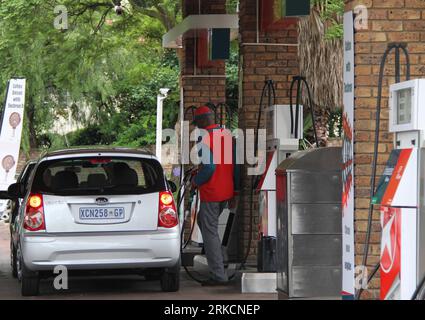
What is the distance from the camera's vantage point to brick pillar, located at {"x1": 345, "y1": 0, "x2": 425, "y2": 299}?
9281mm

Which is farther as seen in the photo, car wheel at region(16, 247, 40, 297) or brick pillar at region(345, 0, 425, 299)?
car wheel at region(16, 247, 40, 297)

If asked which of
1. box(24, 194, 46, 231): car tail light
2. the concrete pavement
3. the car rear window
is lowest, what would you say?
the concrete pavement

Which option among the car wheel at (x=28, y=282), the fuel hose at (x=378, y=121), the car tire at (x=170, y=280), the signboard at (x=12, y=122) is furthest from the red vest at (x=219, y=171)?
the signboard at (x=12, y=122)

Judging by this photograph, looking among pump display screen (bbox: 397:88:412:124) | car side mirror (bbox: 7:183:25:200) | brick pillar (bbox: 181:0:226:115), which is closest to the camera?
pump display screen (bbox: 397:88:412:124)

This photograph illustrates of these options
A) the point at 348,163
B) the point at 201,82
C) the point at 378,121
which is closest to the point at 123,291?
the point at 348,163

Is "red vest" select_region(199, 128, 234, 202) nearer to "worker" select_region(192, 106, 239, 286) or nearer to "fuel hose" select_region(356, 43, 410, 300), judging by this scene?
"worker" select_region(192, 106, 239, 286)

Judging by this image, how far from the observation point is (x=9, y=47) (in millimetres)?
33969

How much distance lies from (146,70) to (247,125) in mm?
28306

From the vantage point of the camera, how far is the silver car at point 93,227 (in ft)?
39.0

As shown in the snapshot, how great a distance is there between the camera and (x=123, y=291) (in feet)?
42.2

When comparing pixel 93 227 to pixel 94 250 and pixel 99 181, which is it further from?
pixel 99 181

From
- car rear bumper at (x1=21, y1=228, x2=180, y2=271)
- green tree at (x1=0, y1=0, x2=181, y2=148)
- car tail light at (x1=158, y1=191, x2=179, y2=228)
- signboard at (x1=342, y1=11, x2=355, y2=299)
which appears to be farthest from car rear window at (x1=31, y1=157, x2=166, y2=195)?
green tree at (x1=0, y1=0, x2=181, y2=148)

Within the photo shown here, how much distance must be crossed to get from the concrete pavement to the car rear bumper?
44 cm

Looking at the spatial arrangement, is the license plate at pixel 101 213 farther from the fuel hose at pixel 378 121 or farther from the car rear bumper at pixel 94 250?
the fuel hose at pixel 378 121
